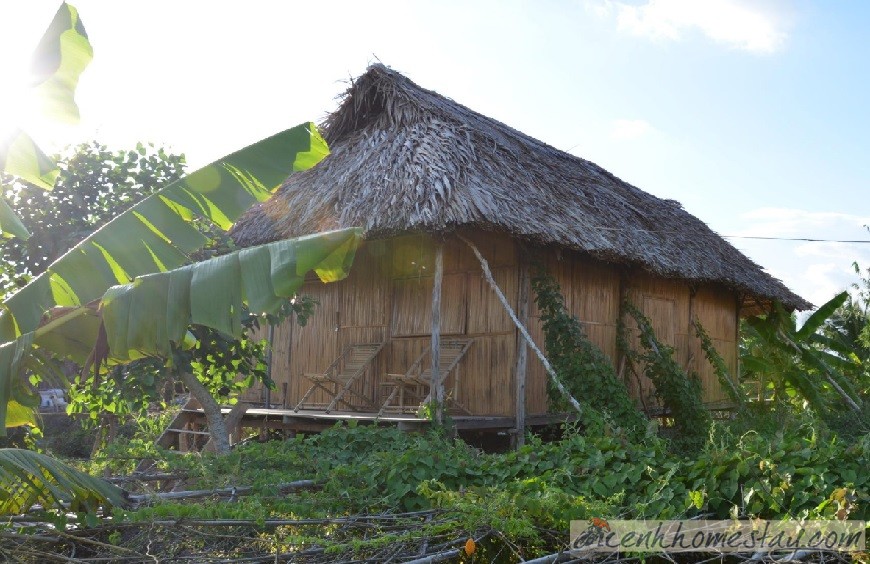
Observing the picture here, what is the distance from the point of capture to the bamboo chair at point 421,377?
8.27 m

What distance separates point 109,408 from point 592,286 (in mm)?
5276

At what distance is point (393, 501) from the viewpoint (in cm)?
508

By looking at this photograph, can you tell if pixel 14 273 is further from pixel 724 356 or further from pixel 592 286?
pixel 724 356

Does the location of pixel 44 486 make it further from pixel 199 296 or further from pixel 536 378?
pixel 536 378

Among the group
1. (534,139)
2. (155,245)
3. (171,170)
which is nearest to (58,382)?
(155,245)

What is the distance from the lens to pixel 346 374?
9.41 m

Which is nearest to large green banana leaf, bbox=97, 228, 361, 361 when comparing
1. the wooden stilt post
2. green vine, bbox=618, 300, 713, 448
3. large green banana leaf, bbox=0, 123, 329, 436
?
large green banana leaf, bbox=0, 123, 329, 436

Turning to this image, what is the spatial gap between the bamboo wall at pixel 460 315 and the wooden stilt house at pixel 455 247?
0.02m

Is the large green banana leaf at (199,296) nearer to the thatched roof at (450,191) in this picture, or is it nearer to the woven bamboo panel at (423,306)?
the thatched roof at (450,191)

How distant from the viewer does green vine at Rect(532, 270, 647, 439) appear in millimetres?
8008

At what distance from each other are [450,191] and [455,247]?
4.41 feet

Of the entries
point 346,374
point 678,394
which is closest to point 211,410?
point 346,374

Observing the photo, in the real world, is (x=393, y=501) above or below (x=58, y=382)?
below

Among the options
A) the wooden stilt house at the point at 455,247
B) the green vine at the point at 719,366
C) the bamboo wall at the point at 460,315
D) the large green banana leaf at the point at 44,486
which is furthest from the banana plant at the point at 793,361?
the large green banana leaf at the point at 44,486
